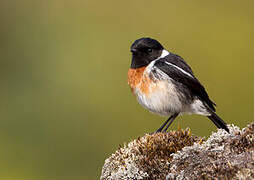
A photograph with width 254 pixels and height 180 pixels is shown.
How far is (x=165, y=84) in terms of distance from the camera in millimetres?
7457

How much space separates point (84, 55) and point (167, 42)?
317cm

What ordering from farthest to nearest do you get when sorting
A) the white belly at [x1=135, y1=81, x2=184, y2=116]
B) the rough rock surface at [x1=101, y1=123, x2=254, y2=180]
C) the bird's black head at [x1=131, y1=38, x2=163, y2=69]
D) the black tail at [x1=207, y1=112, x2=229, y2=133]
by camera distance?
1. the bird's black head at [x1=131, y1=38, x2=163, y2=69]
2. the white belly at [x1=135, y1=81, x2=184, y2=116]
3. the black tail at [x1=207, y1=112, x2=229, y2=133]
4. the rough rock surface at [x1=101, y1=123, x2=254, y2=180]

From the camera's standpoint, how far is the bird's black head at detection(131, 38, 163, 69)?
7695mm

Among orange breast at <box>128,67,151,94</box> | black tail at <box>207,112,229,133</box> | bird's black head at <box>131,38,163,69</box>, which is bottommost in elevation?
black tail at <box>207,112,229,133</box>

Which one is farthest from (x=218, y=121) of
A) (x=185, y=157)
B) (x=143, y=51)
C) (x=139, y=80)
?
(x=185, y=157)

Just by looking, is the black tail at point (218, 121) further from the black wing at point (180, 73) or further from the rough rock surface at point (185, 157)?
the rough rock surface at point (185, 157)

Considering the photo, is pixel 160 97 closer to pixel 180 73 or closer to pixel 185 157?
pixel 180 73

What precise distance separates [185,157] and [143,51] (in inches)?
118

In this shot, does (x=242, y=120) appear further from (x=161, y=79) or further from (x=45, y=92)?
(x=45, y=92)

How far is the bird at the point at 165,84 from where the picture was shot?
7.45 meters

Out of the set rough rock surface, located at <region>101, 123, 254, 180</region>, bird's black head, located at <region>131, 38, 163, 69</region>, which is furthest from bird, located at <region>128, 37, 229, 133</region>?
rough rock surface, located at <region>101, 123, 254, 180</region>

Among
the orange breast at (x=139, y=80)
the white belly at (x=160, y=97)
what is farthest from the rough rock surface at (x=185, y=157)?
the orange breast at (x=139, y=80)

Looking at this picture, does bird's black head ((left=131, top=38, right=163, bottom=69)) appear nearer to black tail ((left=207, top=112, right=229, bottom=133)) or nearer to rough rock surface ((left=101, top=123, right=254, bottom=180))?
black tail ((left=207, top=112, right=229, bottom=133))

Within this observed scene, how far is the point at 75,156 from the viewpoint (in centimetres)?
1253
